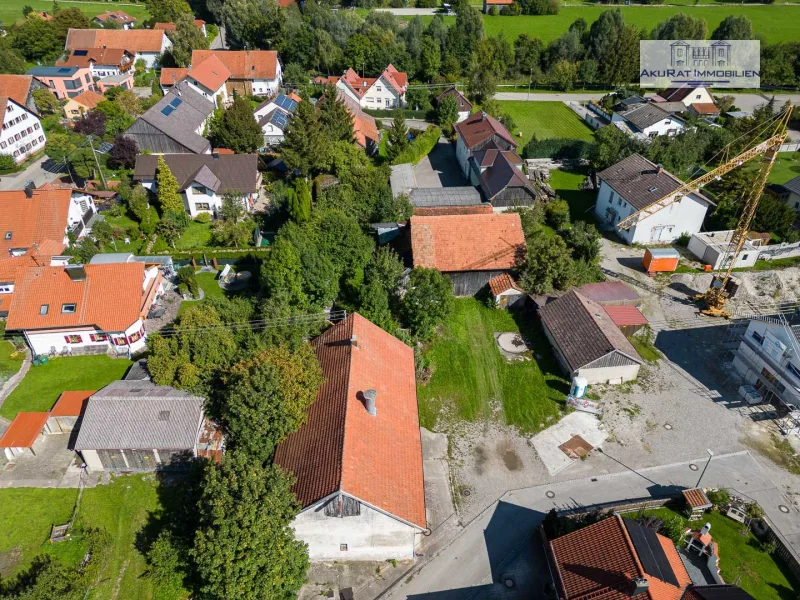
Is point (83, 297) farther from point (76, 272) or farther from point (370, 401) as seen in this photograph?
point (370, 401)

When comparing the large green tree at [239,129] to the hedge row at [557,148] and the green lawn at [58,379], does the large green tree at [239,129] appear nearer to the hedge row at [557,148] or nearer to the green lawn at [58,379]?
the hedge row at [557,148]

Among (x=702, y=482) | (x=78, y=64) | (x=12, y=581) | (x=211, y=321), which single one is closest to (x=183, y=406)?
(x=211, y=321)

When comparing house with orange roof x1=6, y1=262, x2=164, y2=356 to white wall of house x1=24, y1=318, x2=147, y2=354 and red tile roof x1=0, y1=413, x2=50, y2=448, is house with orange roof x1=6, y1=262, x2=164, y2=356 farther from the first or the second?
red tile roof x1=0, y1=413, x2=50, y2=448

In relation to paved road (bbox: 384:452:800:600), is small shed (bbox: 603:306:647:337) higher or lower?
higher

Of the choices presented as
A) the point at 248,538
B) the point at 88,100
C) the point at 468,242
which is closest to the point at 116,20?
the point at 88,100

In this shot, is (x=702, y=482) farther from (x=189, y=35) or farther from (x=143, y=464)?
(x=189, y=35)

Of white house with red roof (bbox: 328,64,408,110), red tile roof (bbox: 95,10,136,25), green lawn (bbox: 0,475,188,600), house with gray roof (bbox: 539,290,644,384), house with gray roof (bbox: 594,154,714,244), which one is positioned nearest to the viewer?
green lawn (bbox: 0,475,188,600)

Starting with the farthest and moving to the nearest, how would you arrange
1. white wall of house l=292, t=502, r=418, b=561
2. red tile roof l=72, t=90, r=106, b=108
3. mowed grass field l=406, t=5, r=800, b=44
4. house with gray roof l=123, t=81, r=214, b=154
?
mowed grass field l=406, t=5, r=800, b=44 → red tile roof l=72, t=90, r=106, b=108 → house with gray roof l=123, t=81, r=214, b=154 → white wall of house l=292, t=502, r=418, b=561

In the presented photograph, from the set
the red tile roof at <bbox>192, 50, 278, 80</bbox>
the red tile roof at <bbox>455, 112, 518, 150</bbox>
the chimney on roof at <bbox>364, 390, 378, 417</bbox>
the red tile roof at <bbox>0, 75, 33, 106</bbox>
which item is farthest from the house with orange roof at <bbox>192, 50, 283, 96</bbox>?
the chimney on roof at <bbox>364, 390, 378, 417</bbox>
